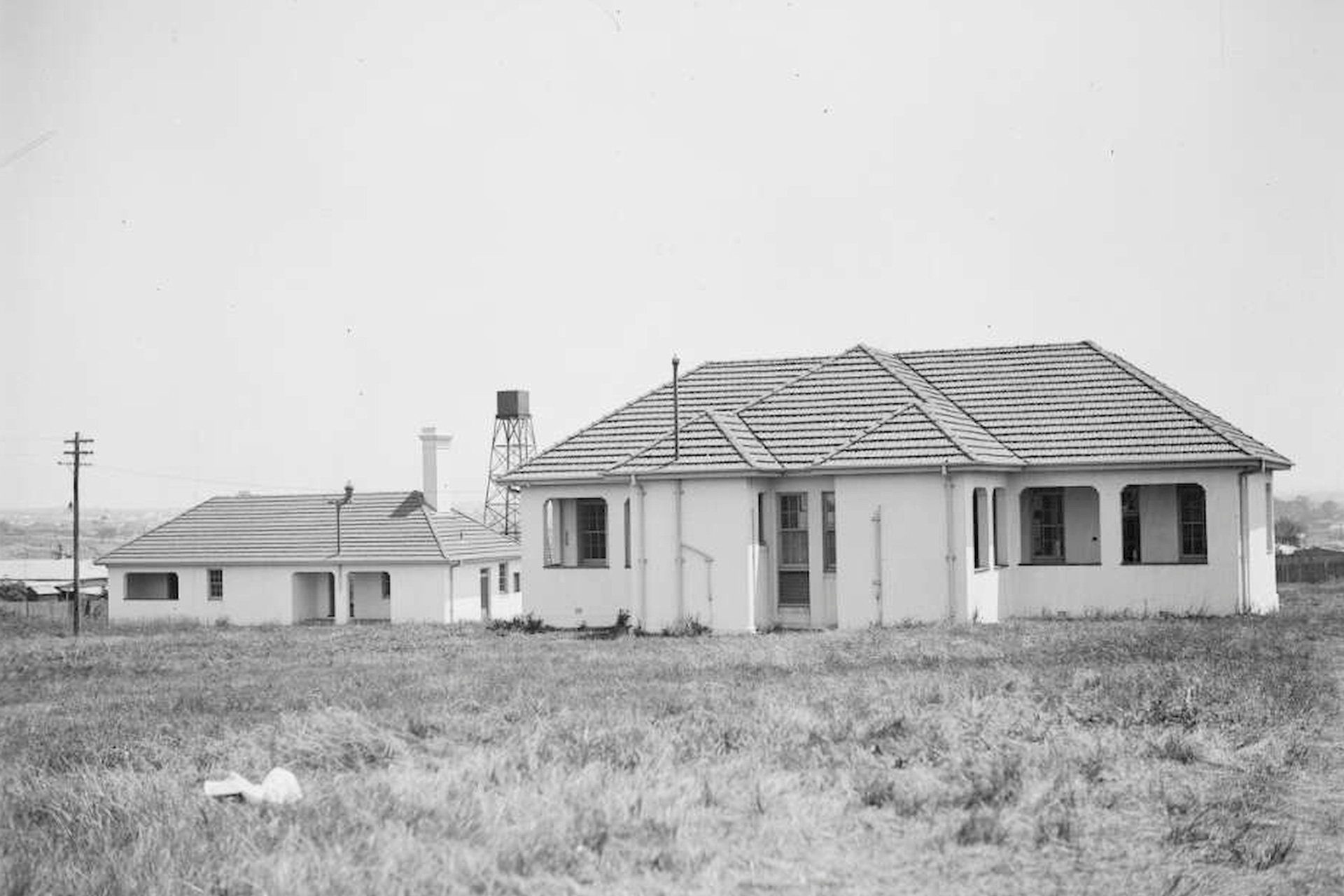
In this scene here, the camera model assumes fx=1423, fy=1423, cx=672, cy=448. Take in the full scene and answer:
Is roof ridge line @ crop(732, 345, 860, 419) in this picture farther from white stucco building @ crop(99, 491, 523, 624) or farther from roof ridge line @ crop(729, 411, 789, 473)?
white stucco building @ crop(99, 491, 523, 624)

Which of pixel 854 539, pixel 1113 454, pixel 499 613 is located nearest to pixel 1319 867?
pixel 854 539

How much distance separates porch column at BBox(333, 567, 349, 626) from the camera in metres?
51.2

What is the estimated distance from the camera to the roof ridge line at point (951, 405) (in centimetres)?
2497

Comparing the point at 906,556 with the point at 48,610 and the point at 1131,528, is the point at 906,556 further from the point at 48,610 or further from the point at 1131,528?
the point at 48,610

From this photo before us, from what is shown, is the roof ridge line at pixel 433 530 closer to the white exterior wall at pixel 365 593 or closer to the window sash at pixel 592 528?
the white exterior wall at pixel 365 593

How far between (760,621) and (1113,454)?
7370 millimetres

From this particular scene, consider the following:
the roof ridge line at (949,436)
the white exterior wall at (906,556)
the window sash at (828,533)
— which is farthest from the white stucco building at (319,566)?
the roof ridge line at (949,436)

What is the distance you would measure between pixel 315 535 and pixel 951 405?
30541 millimetres

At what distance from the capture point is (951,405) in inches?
1163

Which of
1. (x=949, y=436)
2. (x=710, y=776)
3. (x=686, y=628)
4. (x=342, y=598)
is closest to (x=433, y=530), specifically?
(x=342, y=598)

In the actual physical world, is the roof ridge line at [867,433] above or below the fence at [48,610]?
above

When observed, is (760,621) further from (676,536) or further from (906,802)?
(906,802)

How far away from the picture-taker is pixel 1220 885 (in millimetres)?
8773

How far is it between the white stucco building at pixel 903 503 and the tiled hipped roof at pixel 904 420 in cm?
6
